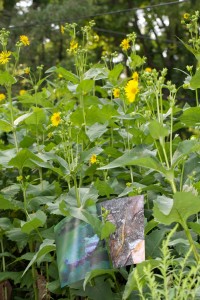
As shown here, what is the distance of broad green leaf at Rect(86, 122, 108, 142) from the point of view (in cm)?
221

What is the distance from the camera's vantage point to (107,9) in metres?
14.4

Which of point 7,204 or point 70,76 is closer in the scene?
point 7,204

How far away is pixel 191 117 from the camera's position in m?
2.04

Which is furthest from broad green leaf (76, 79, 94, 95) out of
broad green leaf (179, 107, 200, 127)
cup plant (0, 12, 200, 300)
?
broad green leaf (179, 107, 200, 127)

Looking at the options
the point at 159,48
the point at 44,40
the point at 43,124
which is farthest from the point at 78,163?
the point at 159,48

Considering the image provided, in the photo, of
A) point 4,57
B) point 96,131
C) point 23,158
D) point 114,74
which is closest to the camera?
point 23,158

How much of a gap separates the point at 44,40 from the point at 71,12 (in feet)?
4.16

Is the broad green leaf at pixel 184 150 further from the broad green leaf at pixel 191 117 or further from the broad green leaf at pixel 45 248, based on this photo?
the broad green leaf at pixel 45 248

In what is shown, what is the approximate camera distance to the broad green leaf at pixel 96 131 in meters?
2.21

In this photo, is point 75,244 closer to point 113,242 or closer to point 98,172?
point 113,242

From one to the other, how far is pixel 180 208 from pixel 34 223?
51 cm

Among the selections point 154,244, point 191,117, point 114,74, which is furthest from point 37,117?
point 154,244

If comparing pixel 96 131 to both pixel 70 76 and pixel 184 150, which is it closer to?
pixel 70 76

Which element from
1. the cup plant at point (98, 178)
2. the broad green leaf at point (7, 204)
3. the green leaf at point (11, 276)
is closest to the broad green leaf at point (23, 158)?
the cup plant at point (98, 178)
